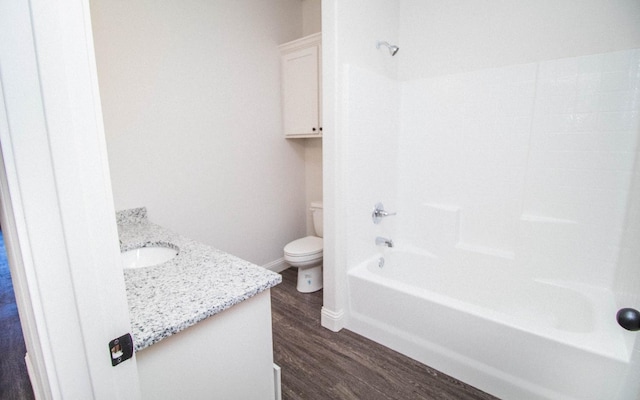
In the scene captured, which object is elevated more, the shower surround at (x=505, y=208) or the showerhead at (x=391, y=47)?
the showerhead at (x=391, y=47)

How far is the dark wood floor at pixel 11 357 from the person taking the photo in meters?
1.58

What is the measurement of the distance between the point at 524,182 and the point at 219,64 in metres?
2.44

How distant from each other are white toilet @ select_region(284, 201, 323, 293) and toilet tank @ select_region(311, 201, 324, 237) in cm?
15

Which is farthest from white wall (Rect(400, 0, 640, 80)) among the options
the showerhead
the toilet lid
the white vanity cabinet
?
the toilet lid

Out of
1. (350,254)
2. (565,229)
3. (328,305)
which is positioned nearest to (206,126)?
(350,254)

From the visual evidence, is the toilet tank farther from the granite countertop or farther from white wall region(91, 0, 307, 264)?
the granite countertop

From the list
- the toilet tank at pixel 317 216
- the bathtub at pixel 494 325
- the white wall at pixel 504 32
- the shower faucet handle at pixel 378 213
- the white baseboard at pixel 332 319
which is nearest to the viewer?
the bathtub at pixel 494 325

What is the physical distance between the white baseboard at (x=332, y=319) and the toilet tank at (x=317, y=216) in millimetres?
981

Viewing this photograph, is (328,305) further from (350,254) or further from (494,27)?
(494,27)

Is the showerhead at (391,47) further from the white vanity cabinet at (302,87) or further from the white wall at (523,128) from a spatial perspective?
the white vanity cabinet at (302,87)

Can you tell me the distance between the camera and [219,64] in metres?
2.38

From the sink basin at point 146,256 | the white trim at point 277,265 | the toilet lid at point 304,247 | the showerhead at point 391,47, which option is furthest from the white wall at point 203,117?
the showerhead at point 391,47

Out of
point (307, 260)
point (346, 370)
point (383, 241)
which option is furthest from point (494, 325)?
point (307, 260)

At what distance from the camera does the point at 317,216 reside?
3.00 meters
